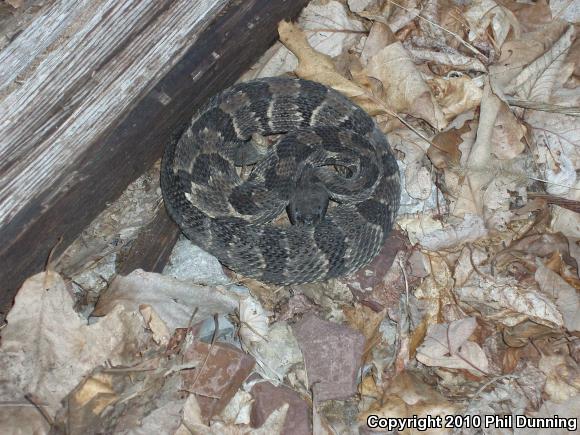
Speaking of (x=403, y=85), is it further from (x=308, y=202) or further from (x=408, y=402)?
(x=408, y=402)

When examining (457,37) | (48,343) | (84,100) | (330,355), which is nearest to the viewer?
(48,343)

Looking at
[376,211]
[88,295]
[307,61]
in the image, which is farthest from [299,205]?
[88,295]

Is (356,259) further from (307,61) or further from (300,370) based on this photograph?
(307,61)

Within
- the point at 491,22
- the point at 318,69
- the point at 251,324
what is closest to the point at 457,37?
the point at 491,22

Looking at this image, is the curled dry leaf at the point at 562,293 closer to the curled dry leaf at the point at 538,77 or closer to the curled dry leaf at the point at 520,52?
the curled dry leaf at the point at 538,77

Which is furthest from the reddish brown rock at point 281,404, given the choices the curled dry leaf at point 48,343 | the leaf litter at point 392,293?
the curled dry leaf at point 48,343

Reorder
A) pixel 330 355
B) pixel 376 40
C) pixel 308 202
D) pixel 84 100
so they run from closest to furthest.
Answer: pixel 84 100, pixel 330 355, pixel 308 202, pixel 376 40
